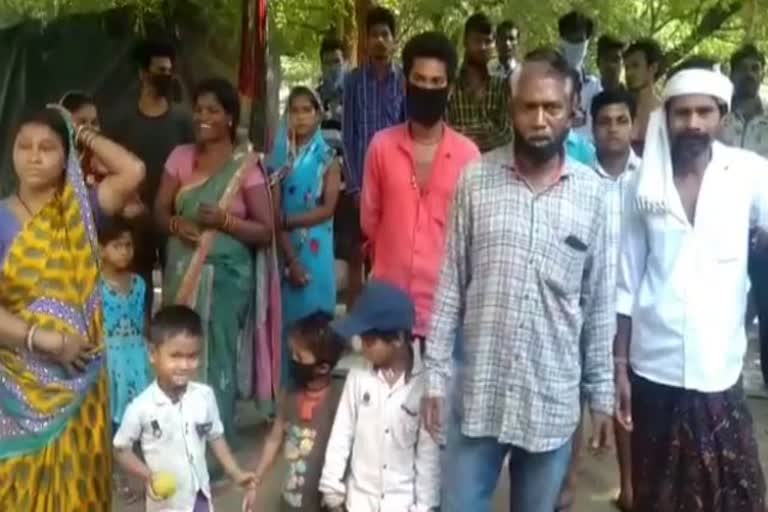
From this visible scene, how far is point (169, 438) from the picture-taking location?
423cm

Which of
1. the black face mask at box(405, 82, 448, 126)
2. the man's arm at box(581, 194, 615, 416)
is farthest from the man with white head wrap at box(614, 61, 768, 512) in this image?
the black face mask at box(405, 82, 448, 126)

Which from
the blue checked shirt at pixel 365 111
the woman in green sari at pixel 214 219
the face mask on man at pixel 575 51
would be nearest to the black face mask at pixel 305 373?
the woman in green sari at pixel 214 219

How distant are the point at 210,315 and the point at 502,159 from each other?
84.3 inches

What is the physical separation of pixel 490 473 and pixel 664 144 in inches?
44.9

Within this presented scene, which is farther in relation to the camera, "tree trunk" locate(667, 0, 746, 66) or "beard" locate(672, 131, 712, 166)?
"tree trunk" locate(667, 0, 746, 66)

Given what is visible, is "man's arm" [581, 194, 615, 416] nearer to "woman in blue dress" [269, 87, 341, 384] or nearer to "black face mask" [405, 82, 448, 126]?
"black face mask" [405, 82, 448, 126]

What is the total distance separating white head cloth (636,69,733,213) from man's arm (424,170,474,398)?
0.62m

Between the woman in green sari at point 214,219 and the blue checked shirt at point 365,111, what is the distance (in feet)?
6.61

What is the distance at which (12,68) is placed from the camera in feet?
26.8

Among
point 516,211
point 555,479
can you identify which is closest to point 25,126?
point 516,211

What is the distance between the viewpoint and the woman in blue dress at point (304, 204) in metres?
6.38

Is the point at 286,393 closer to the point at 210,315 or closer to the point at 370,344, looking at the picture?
the point at 370,344

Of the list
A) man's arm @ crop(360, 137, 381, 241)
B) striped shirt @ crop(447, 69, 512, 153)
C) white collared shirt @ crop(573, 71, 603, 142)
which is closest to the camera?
man's arm @ crop(360, 137, 381, 241)

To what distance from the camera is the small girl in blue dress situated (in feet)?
17.7
